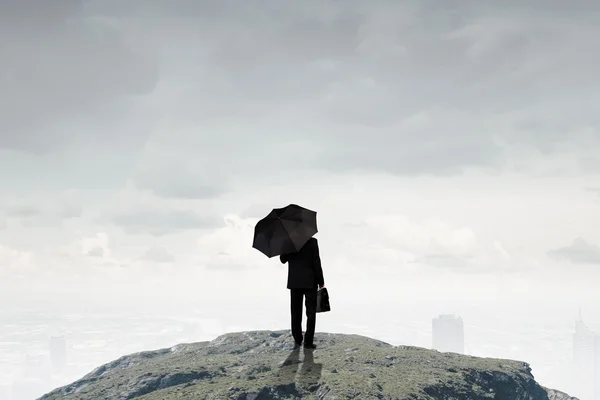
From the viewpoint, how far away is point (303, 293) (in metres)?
31.9

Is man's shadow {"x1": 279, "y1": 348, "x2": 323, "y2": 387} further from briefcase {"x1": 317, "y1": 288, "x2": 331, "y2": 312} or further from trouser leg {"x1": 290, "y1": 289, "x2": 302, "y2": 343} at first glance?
briefcase {"x1": 317, "y1": 288, "x2": 331, "y2": 312}

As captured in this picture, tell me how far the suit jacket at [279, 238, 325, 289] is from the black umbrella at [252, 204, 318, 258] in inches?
19.8

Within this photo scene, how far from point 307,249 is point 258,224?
3413mm

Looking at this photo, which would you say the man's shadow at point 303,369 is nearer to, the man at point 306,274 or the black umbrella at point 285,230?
the man at point 306,274

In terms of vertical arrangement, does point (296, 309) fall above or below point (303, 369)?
above

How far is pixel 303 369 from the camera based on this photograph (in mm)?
32000

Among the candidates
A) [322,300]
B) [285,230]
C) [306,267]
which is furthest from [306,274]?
[285,230]

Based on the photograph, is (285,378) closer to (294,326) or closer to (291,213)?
(294,326)

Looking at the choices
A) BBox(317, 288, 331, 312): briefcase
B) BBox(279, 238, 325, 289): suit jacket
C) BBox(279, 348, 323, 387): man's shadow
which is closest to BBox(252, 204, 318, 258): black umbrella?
BBox(279, 238, 325, 289): suit jacket

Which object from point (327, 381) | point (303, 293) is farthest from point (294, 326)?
point (327, 381)

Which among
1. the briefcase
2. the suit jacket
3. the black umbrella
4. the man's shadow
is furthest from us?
the briefcase

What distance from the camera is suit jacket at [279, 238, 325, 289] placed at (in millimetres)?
31250

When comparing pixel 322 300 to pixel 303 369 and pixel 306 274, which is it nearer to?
pixel 306 274

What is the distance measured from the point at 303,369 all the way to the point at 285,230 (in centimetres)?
775
